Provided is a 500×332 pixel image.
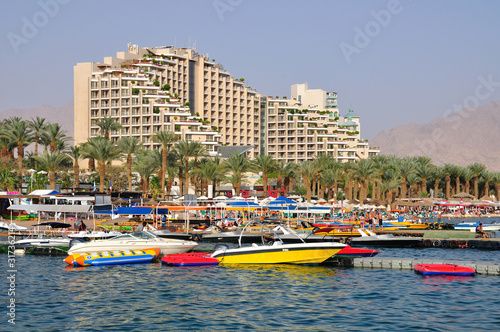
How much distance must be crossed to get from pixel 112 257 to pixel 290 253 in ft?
37.9

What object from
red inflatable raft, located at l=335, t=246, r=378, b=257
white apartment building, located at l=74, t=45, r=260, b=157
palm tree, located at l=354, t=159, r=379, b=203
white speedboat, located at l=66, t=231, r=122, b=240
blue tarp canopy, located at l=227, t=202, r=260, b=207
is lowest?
red inflatable raft, located at l=335, t=246, r=378, b=257

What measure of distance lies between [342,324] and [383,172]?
342 feet

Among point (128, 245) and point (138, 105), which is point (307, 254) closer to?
point (128, 245)

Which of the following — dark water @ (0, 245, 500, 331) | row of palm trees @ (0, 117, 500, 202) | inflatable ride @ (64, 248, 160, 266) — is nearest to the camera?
dark water @ (0, 245, 500, 331)

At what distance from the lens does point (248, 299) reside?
95.6 ft

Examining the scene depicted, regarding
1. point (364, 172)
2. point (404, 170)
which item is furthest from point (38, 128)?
point (404, 170)

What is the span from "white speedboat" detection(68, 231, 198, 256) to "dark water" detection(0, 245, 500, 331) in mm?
1818

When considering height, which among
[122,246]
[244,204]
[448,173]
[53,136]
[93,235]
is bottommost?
[122,246]

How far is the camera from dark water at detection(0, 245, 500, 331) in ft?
79.9

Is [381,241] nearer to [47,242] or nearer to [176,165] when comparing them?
[47,242]

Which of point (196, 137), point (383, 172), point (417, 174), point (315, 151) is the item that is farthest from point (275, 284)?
point (315, 151)

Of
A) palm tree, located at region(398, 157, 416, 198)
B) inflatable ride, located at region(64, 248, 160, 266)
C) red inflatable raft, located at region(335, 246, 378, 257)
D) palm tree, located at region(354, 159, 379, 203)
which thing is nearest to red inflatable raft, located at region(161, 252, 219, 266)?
inflatable ride, located at region(64, 248, 160, 266)

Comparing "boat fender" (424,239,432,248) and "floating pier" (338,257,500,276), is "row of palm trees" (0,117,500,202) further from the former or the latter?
"floating pier" (338,257,500,276)

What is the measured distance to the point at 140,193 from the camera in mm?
94375
